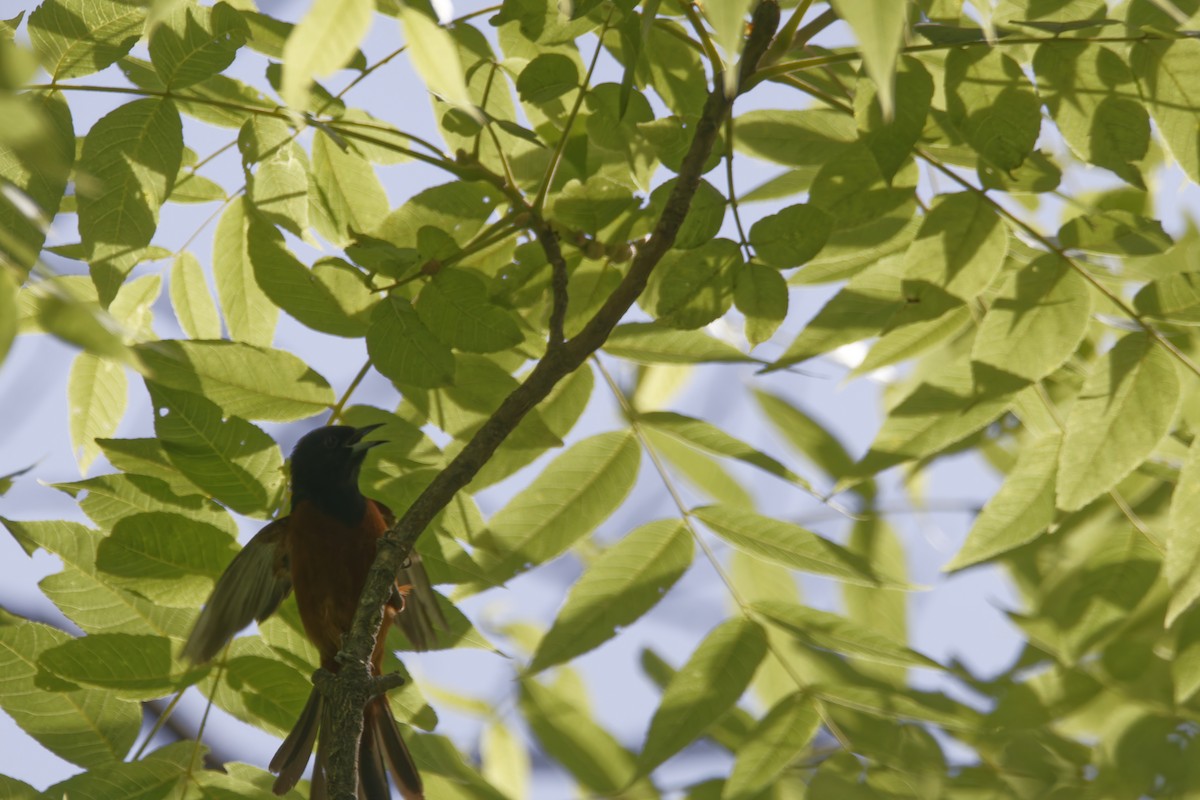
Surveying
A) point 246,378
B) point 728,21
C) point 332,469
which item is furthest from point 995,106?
point 332,469

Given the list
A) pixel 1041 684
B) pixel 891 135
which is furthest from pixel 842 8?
pixel 1041 684

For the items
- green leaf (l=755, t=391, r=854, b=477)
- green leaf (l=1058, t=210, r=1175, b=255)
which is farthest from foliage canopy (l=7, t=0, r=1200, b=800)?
green leaf (l=755, t=391, r=854, b=477)

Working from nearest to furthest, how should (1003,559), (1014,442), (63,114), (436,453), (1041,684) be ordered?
(63,114)
(436,453)
(1041,684)
(1003,559)
(1014,442)

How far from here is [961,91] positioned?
277cm

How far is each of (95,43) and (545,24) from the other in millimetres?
1059

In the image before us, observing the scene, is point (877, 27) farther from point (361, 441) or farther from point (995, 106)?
point (361, 441)

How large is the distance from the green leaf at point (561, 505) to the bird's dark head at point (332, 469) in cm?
43

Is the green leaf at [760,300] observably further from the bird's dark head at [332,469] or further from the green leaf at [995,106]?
the bird's dark head at [332,469]

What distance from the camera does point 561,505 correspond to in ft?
10.9

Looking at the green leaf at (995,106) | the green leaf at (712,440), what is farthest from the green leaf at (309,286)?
the green leaf at (995,106)

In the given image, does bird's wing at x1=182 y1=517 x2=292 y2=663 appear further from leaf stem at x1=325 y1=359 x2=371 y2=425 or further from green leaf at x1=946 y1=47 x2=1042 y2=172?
green leaf at x1=946 y1=47 x2=1042 y2=172

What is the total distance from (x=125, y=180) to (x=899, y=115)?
5.92 feet

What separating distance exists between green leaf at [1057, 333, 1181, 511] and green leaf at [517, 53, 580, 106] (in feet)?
5.16

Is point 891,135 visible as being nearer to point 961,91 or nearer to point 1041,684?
point 961,91
